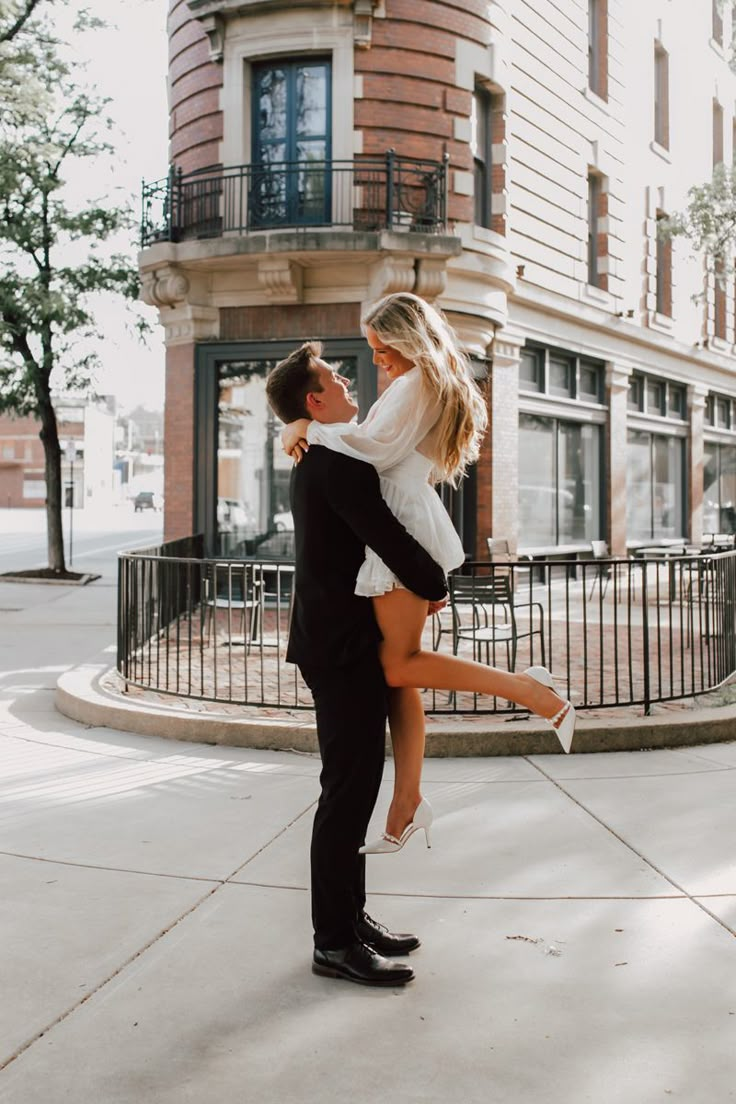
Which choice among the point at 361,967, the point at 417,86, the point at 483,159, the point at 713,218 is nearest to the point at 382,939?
the point at 361,967

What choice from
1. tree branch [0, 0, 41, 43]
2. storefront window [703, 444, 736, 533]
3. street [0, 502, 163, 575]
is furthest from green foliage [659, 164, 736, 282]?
street [0, 502, 163, 575]

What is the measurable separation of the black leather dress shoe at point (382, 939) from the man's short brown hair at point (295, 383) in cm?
173

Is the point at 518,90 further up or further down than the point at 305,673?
further up

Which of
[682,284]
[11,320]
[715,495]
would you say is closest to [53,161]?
[11,320]

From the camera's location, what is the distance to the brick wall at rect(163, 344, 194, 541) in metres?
15.7

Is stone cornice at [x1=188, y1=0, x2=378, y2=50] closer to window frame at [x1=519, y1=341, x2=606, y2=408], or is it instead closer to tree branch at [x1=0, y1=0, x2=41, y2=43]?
tree branch at [x1=0, y1=0, x2=41, y2=43]

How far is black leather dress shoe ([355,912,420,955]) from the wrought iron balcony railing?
1233 centimetres

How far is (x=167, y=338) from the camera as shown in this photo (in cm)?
1592

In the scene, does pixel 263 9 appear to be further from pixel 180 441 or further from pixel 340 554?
pixel 340 554

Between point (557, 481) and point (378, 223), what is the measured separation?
6.03 meters

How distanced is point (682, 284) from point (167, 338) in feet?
42.4

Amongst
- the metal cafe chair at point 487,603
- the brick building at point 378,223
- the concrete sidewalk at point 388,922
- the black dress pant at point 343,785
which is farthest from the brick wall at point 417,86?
the black dress pant at point 343,785

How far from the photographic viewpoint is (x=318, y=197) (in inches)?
594

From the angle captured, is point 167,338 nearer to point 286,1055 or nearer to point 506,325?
point 506,325
